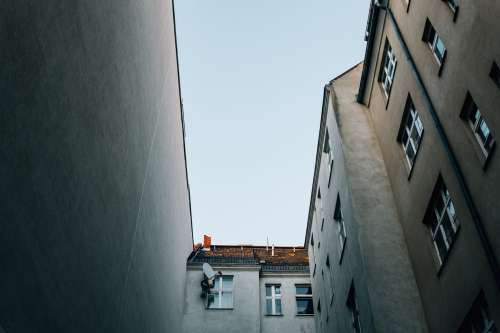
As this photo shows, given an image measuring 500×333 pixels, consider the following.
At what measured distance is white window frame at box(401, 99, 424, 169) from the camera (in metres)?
12.7

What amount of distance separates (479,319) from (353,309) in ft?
22.1

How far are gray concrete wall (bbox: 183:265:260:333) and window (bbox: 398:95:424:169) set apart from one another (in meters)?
13.8

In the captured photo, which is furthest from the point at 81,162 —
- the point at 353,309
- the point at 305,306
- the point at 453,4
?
the point at 305,306

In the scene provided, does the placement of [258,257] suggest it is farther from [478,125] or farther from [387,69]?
[478,125]

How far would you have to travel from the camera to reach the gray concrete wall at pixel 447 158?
8.82 metres

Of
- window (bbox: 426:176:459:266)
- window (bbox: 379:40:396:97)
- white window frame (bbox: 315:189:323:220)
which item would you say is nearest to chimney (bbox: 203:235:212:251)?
white window frame (bbox: 315:189:323:220)

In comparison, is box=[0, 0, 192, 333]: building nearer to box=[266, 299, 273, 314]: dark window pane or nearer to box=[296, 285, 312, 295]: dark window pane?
box=[266, 299, 273, 314]: dark window pane

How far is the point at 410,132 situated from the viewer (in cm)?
1352

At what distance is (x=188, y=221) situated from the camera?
26.0m

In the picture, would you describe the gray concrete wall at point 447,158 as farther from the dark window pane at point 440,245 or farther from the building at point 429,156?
the dark window pane at point 440,245

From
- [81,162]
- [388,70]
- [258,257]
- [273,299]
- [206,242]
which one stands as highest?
[206,242]

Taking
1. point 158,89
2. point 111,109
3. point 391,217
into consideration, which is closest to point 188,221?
point 158,89

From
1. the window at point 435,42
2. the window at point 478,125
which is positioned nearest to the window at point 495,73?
the window at point 478,125

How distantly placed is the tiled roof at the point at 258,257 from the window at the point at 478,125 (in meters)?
17.8
